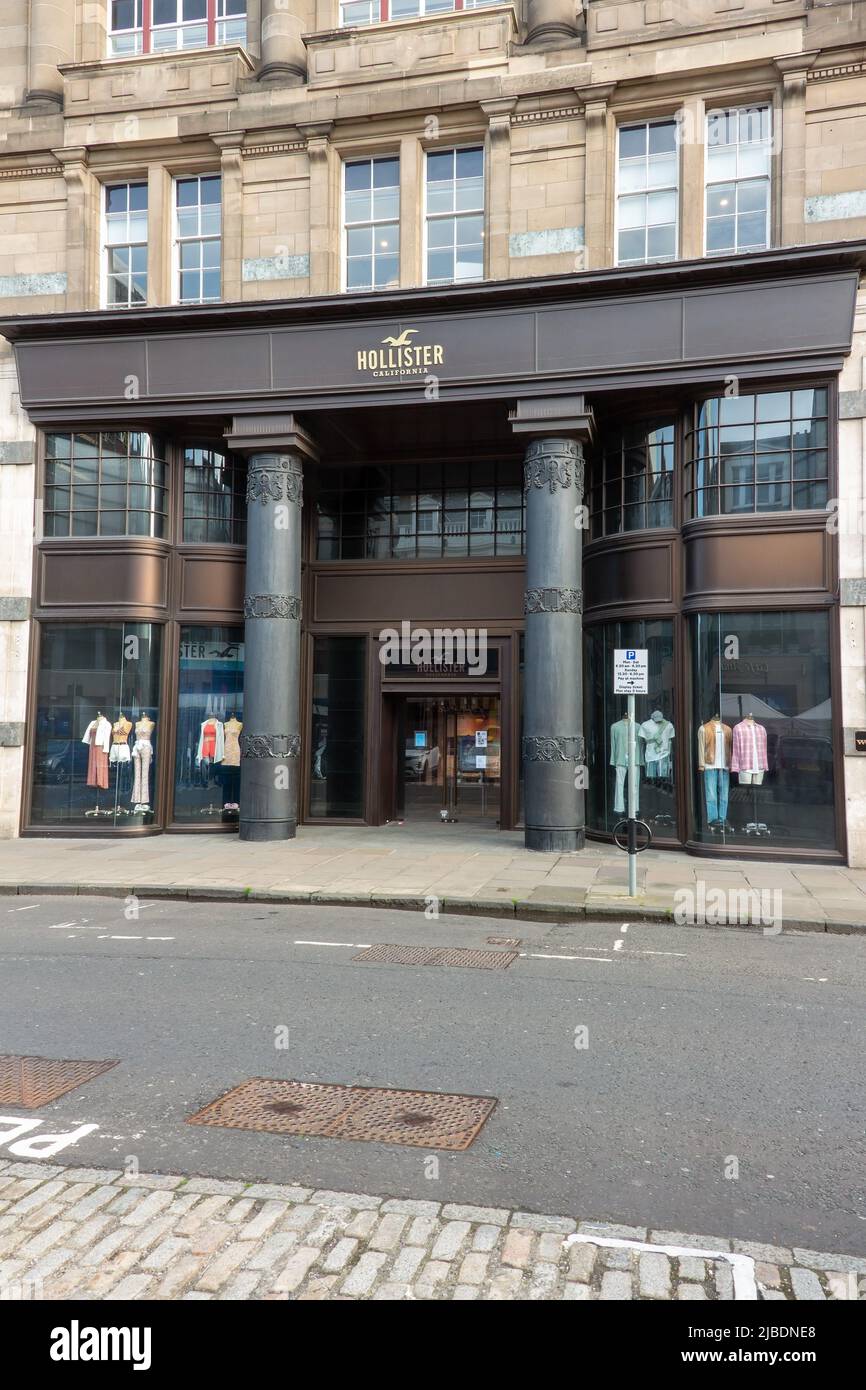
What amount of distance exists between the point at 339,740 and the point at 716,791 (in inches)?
275

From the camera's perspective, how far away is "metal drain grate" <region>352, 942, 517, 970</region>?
8617 millimetres

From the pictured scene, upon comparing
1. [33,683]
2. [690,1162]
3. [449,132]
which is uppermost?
[449,132]

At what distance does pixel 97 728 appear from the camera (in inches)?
666

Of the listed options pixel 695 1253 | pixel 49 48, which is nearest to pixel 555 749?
pixel 695 1253

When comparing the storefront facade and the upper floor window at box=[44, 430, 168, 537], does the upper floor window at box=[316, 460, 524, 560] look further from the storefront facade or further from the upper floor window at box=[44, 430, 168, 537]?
the upper floor window at box=[44, 430, 168, 537]

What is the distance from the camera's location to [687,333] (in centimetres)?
1470

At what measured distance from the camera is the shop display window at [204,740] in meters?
17.3

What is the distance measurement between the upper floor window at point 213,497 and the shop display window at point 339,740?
3.03 meters

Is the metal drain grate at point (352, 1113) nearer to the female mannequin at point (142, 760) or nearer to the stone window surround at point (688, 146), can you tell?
the female mannequin at point (142, 760)

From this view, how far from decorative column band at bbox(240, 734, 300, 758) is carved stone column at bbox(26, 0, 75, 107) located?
1195 centimetres

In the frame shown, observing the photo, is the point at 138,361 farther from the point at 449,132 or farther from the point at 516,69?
the point at 516,69

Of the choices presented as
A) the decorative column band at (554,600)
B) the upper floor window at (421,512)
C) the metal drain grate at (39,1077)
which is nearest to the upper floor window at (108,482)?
the upper floor window at (421,512)
